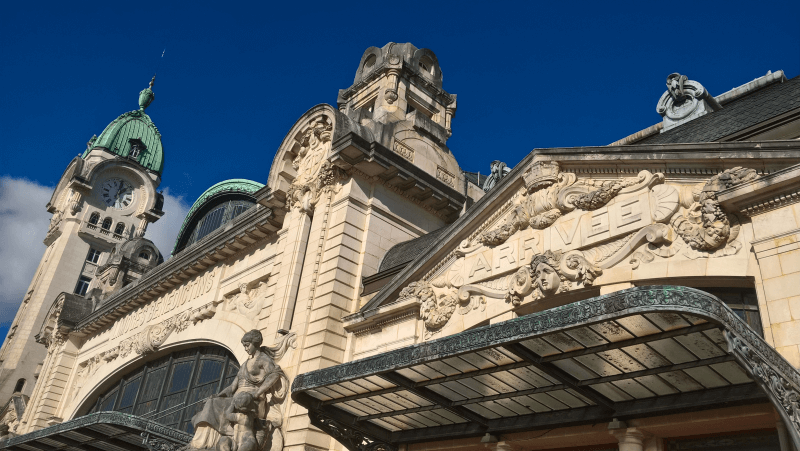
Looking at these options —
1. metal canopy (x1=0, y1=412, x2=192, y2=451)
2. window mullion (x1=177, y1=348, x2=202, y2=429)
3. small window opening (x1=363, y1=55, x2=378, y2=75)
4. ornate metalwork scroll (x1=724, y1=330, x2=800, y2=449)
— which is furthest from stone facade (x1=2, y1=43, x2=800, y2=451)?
metal canopy (x1=0, y1=412, x2=192, y2=451)

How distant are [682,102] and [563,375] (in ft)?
33.6

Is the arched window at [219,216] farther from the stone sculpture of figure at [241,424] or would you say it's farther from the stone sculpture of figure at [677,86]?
the stone sculpture of figure at [677,86]

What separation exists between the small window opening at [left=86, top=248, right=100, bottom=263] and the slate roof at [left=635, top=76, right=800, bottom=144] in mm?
52851

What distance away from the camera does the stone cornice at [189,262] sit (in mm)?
20453

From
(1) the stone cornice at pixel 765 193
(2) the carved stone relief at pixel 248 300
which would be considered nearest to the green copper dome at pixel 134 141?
(2) the carved stone relief at pixel 248 300

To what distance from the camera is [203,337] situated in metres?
21.5

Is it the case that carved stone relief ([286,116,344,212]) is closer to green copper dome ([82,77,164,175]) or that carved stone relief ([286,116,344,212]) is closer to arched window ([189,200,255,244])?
arched window ([189,200,255,244])

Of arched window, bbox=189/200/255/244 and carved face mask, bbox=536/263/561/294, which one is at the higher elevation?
arched window, bbox=189/200/255/244

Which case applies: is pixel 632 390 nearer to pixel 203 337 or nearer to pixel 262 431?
pixel 262 431

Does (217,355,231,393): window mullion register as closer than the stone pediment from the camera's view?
No

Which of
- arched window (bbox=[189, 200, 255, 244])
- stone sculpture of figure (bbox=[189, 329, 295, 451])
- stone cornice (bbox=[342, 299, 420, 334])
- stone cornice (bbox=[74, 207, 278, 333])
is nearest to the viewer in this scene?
stone sculpture of figure (bbox=[189, 329, 295, 451])

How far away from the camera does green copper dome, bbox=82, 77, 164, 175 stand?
2594 inches

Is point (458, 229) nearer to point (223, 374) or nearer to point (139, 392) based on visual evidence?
point (223, 374)

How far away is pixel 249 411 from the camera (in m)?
12.8
